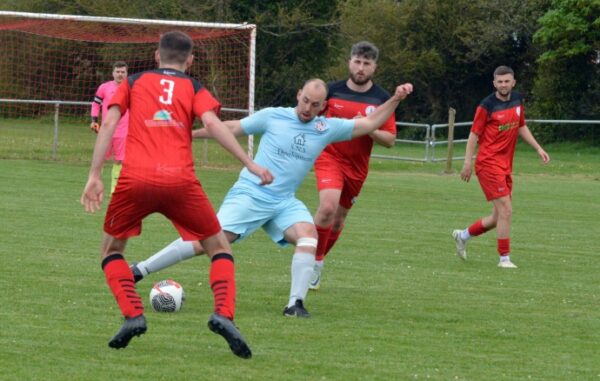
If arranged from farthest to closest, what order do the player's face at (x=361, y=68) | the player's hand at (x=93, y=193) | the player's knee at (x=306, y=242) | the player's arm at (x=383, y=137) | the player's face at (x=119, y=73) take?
the player's face at (x=119, y=73) < the player's face at (x=361, y=68) < the player's arm at (x=383, y=137) < the player's knee at (x=306, y=242) < the player's hand at (x=93, y=193)

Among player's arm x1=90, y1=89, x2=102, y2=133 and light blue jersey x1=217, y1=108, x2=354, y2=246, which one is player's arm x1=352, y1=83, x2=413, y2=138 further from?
player's arm x1=90, y1=89, x2=102, y2=133

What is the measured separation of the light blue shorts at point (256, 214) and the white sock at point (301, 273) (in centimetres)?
28

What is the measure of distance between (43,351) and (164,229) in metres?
7.23

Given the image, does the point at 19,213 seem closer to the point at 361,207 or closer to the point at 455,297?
the point at 361,207

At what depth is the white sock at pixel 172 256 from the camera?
336 inches

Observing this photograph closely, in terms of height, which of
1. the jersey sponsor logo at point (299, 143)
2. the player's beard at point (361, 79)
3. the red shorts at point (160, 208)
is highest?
the player's beard at point (361, 79)

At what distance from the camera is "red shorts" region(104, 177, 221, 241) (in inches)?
265

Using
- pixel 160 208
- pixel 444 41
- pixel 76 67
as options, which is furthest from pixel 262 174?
pixel 444 41

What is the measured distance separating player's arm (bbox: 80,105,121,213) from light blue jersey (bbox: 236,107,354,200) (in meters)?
1.93

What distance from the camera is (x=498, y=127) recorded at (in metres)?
12.4

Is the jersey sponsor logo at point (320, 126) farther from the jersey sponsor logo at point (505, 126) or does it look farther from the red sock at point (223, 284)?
the jersey sponsor logo at point (505, 126)

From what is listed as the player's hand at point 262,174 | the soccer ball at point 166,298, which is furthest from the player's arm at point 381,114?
the soccer ball at point 166,298

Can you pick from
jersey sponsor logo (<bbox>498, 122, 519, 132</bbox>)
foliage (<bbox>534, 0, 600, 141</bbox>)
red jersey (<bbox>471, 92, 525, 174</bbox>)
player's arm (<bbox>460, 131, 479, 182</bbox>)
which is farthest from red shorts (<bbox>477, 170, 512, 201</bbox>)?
foliage (<bbox>534, 0, 600, 141</bbox>)

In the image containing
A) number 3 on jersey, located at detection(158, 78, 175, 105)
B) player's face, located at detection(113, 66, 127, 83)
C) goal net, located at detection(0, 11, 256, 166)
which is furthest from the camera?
goal net, located at detection(0, 11, 256, 166)
